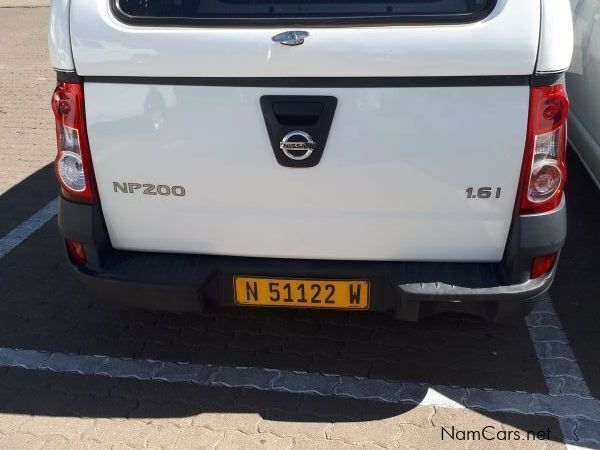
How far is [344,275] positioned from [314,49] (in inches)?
34.0

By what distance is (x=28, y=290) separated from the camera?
3803mm

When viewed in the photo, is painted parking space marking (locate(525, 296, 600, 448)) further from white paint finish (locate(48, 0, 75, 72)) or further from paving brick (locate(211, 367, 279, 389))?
white paint finish (locate(48, 0, 75, 72))

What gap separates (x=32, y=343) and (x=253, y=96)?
1795 mm

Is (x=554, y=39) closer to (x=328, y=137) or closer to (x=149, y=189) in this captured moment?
(x=328, y=137)

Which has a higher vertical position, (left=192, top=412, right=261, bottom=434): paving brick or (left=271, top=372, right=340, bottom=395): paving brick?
(left=192, top=412, right=261, bottom=434): paving brick

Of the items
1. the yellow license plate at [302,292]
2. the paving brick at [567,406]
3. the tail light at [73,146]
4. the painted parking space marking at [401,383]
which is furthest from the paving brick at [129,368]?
the paving brick at [567,406]

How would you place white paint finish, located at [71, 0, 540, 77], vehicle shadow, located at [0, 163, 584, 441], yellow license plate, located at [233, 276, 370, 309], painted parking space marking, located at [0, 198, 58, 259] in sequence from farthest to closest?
painted parking space marking, located at [0, 198, 58, 259] < vehicle shadow, located at [0, 163, 584, 441] < yellow license plate, located at [233, 276, 370, 309] < white paint finish, located at [71, 0, 540, 77]

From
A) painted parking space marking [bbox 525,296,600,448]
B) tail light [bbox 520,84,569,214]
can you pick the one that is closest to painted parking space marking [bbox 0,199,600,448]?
painted parking space marking [bbox 525,296,600,448]

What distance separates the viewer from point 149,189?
263 centimetres

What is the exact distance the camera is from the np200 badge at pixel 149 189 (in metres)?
2.62

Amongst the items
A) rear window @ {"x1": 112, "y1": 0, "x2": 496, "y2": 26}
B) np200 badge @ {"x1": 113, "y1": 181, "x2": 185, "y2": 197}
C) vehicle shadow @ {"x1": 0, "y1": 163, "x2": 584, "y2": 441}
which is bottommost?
vehicle shadow @ {"x1": 0, "y1": 163, "x2": 584, "y2": 441}

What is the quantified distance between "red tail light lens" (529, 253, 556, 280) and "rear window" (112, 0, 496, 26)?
946mm

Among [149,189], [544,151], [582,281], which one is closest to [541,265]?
[544,151]

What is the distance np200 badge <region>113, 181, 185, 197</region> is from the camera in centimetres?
262
